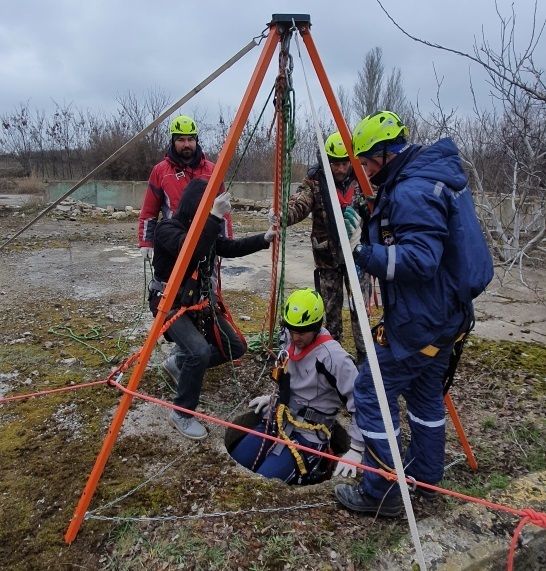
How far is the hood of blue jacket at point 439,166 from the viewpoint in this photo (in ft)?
7.19

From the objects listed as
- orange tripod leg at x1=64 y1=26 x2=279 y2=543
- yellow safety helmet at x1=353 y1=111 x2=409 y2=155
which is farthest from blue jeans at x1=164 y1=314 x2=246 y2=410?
yellow safety helmet at x1=353 y1=111 x2=409 y2=155

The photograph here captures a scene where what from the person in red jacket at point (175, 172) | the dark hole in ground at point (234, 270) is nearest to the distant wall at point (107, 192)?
the dark hole in ground at point (234, 270)

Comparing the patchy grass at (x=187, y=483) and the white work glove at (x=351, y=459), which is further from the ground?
the white work glove at (x=351, y=459)

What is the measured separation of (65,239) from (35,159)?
19428mm

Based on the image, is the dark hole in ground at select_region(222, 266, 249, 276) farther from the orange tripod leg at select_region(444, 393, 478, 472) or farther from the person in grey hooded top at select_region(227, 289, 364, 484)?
the orange tripod leg at select_region(444, 393, 478, 472)

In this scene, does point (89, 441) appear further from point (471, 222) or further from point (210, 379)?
point (471, 222)

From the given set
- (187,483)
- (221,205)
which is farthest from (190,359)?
(221,205)

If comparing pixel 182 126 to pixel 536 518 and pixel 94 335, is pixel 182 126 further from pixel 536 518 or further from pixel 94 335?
pixel 536 518

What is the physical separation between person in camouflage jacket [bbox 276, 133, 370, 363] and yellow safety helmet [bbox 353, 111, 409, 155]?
48.3 inches

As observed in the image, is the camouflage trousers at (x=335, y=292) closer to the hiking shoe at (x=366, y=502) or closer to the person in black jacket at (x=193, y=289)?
the person in black jacket at (x=193, y=289)

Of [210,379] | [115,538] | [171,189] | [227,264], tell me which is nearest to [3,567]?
[115,538]

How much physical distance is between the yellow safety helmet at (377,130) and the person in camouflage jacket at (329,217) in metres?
1.23

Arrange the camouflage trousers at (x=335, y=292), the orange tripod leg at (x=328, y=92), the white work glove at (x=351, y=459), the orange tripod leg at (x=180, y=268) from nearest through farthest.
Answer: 1. the orange tripod leg at (x=180, y=268)
2. the orange tripod leg at (x=328, y=92)
3. the white work glove at (x=351, y=459)
4. the camouflage trousers at (x=335, y=292)

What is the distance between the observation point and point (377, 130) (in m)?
2.35
